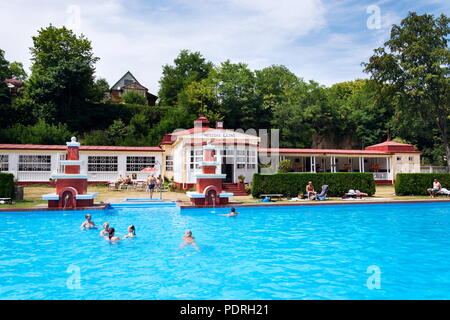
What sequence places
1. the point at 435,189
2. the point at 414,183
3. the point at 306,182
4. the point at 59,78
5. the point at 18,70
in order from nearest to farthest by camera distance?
the point at 306,182, the point at 435,189, the point at 414,183, the point at 59,78, the point at 18,70

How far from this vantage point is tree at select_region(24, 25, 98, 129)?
116 ft

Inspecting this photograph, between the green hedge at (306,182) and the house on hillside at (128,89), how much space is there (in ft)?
126

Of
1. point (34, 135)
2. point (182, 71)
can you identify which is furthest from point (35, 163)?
point (182, 71)

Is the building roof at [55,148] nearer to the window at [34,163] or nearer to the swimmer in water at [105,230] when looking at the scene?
the window at [34,163]

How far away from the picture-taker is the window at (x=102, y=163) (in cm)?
2623

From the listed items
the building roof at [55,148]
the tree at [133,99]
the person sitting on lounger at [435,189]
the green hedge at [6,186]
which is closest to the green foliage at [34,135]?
the building roof at [55,148]

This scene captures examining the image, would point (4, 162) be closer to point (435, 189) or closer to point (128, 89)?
point (435, 189)

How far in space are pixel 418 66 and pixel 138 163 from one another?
1173 inches

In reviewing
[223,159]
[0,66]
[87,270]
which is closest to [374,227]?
[87,270]

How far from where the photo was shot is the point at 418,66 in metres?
30.7

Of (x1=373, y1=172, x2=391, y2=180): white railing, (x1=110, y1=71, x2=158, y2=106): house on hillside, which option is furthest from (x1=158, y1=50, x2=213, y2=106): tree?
(x1=373, y1=172, x2=391, y2=180): white railing

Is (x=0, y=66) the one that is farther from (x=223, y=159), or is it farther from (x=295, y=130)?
(x=295, y=130)

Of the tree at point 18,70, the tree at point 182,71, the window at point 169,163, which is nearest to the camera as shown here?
the window at point 169,163

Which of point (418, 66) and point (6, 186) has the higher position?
point (418, 66)
